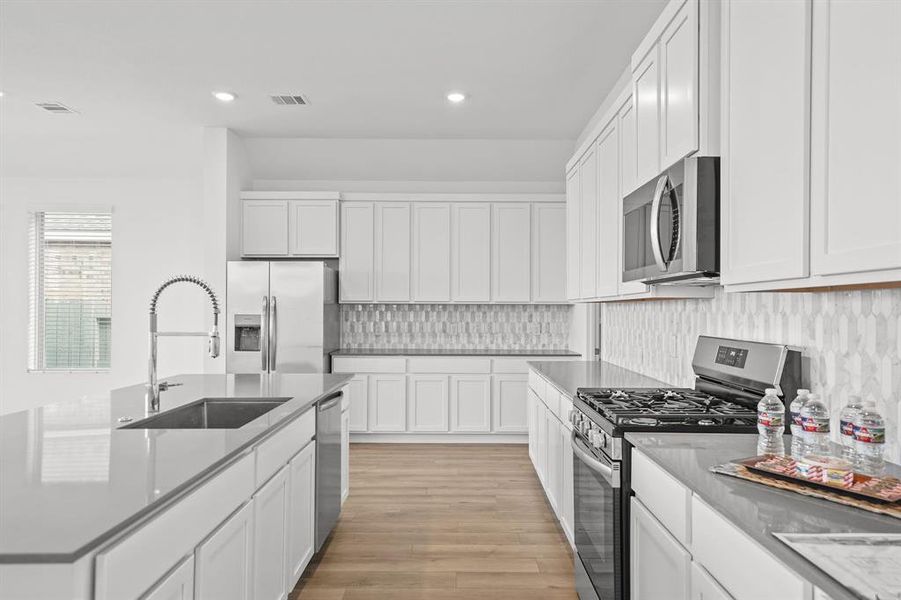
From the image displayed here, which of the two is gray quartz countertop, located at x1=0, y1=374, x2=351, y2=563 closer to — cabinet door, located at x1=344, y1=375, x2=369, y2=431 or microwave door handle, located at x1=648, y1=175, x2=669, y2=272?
microwave door handle, located at x1=648, y1=175, x2=669, y2=272

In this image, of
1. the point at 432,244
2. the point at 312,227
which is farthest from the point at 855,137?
the point at 312,227

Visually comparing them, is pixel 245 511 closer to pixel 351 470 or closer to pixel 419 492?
pixel 419 492

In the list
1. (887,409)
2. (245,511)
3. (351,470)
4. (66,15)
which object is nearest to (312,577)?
(245,511)

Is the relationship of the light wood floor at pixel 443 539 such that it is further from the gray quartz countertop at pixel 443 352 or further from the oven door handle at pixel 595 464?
the gray quartz countertop at pixel 443 352

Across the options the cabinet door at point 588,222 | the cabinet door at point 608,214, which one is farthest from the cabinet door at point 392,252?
the cabinet door at point 608,214

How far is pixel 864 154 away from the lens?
1.19 meters

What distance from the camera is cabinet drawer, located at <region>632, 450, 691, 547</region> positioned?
4.82 feet

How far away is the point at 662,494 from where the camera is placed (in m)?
1.63

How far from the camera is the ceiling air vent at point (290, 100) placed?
4555 mm

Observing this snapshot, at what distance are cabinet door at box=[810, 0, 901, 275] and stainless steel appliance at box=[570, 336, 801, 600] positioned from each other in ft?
2.71

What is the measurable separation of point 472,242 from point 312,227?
1633mm

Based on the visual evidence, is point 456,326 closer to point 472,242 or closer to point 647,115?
point 472,242

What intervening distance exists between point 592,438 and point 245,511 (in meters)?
1.29

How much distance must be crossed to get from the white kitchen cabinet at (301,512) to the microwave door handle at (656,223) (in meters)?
1.73
